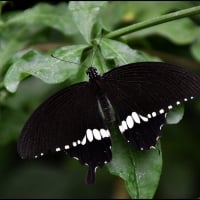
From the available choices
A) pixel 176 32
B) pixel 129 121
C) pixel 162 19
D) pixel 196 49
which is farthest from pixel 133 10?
pixel 129 121

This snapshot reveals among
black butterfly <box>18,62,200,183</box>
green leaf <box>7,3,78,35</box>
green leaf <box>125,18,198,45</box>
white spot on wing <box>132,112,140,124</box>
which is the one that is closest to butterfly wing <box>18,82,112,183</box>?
black butterfly <box>18,62,200,183</box>

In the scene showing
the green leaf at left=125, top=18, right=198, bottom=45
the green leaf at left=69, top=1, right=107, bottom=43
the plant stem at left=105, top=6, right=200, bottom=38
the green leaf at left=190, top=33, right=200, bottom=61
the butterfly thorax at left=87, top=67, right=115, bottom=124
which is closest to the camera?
the plant stem at left=105, top=6, right=200, bottom=38

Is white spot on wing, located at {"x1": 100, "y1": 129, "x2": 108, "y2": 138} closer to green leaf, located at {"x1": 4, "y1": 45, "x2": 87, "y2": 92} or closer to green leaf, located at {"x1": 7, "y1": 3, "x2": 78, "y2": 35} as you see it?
green leaf, located at {"x1": 4, "y1": 45, "x2": 87, "y2": 92}

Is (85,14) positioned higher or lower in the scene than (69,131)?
higher

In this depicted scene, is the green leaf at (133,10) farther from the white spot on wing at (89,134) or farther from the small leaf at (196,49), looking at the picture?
the white spot on wing at (89,134)

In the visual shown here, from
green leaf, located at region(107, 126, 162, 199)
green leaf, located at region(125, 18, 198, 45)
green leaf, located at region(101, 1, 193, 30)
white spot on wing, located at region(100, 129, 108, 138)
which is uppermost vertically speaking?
green leaf, located at region(101, 1, 193, 30)

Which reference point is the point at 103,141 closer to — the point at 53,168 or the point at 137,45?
the point at 137,45

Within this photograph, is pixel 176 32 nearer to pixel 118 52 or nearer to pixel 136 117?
pixel 118 52

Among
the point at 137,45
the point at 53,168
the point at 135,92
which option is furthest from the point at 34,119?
the point at 53,168

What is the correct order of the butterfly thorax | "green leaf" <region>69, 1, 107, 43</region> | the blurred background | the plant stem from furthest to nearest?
the blurred background < "green leaf" <region>69, 1, 107, 43</region> < the butterfly thorax < the plant stem
